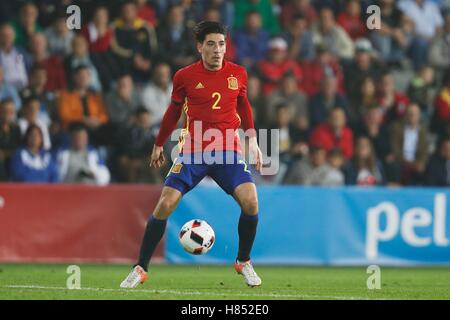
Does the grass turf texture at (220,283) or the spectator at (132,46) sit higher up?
the spectator at (132,46)

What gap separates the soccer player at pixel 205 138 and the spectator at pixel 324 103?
776cm

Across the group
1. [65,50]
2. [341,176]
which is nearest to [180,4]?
[65,50]

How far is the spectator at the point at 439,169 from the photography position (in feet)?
58.6

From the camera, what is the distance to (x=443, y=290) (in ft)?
Answer: 36.7

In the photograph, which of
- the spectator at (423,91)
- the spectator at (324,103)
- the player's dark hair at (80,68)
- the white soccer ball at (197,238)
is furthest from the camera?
the spectator at (423,91)

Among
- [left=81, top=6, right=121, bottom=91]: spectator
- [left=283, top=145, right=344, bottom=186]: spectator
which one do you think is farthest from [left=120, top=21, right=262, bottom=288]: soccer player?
[left=81, top=6, right=121, bottom=91]: spectator

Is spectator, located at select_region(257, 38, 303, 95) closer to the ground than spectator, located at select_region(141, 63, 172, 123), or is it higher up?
higher up

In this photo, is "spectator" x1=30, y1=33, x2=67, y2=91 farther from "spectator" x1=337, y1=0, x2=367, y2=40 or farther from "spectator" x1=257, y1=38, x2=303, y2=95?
"spectator" x1=337, y1=0, x2=367, y2=40

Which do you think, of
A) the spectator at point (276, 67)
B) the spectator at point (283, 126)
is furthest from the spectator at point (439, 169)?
the spectator at point (276, 67)

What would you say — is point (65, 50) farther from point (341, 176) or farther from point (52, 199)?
point (341, 176)

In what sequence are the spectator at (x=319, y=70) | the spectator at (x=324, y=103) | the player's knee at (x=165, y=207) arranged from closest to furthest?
the player's knee at (x=165, y=207)
the spectator at (x=324, y=103)
the spectator at (x=319, y=70)

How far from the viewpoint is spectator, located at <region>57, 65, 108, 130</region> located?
1712 cm

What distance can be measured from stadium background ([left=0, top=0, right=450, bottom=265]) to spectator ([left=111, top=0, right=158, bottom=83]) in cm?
2

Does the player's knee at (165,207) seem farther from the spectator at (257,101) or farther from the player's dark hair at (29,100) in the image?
the spectator at (257,101)
